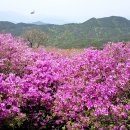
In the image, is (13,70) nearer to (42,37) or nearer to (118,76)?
(118,76)

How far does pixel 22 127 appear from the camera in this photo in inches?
467

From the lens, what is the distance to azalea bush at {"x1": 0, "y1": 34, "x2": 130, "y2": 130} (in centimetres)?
989

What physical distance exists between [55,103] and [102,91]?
60.1 inches

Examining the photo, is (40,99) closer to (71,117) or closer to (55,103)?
(55,103)

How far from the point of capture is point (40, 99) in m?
11.8

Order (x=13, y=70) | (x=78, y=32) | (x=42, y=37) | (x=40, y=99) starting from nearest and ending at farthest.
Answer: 1. (x=40, y=99)
2. (x=13, y=70)
3. (x=42, y=37)
4. (x=78, y=32)

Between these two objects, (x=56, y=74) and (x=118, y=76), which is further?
(x=56, y=74)

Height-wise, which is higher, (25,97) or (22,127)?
(25,97)

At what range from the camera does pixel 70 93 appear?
36.7ft

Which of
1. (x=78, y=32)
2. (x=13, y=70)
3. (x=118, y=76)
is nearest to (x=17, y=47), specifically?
(x=13, y=70)

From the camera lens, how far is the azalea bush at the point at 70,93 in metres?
9.89

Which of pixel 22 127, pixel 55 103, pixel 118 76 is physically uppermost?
pixel 118 76

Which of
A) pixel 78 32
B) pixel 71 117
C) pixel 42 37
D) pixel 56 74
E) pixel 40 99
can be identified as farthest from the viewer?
pixel 78 32

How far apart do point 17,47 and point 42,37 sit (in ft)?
219
